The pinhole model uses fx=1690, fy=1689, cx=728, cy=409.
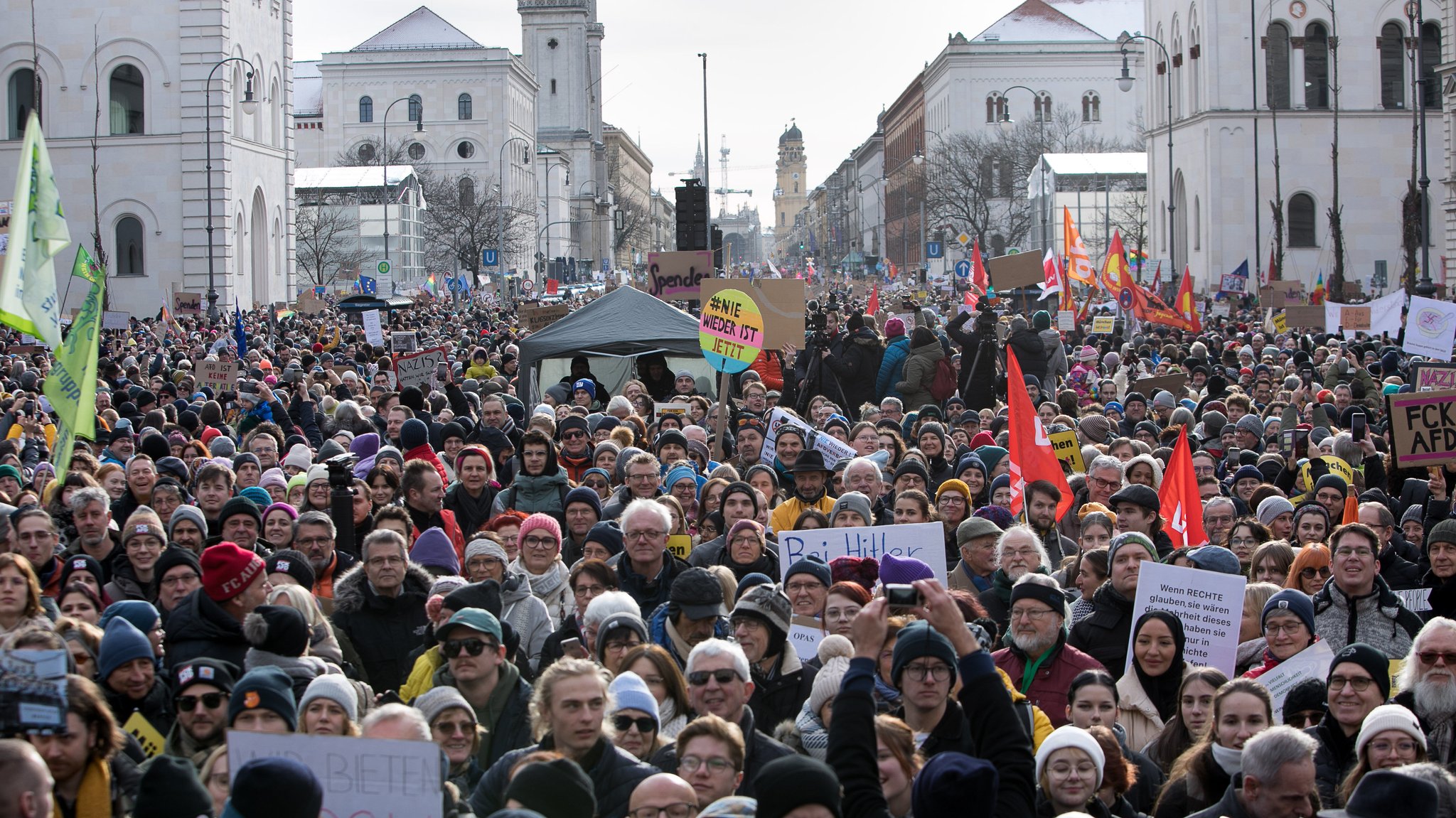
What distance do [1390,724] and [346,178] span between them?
73.1 meters

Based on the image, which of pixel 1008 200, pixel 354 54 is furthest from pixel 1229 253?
pixel 354 54

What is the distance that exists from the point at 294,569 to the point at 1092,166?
6422cm

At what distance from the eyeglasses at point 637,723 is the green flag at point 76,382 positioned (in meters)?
3.97

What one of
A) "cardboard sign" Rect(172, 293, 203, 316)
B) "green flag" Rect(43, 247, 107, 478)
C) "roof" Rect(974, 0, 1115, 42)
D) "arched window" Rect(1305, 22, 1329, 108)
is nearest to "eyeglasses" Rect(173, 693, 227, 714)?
"green flag" Rect(43, 247, 107, 478)

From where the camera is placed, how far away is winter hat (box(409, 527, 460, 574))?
8.19 m

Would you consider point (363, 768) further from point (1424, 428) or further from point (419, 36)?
point (419, 36)

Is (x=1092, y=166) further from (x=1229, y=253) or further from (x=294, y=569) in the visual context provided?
(x=294, y=569)

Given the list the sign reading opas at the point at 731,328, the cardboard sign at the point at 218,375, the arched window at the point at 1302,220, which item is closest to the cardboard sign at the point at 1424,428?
the sign reading opas at the point at 731,328

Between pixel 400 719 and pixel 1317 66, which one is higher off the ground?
pixel 1317 66

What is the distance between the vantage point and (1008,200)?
82.4m

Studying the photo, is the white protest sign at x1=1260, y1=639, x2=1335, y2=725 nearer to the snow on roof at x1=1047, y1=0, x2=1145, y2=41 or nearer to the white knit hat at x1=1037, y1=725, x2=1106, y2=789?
the white knit hat at x1=1037, y1=725, x2=1106, y2=789

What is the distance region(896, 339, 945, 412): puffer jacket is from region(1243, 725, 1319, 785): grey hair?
11413mm

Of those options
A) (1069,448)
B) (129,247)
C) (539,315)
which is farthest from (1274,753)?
(129,247)

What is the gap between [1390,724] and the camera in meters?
5.30
